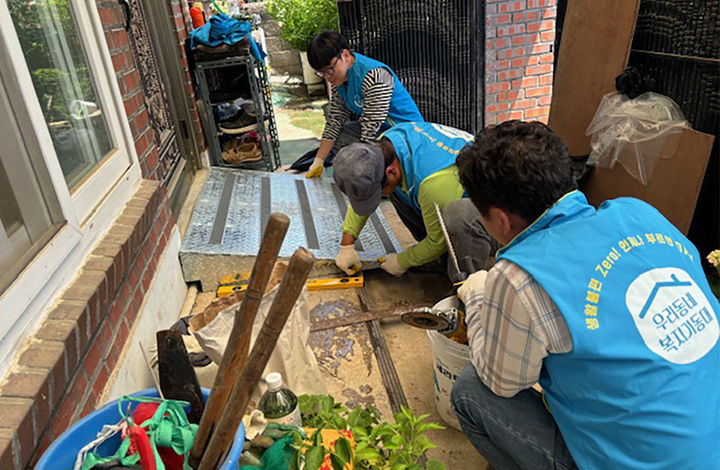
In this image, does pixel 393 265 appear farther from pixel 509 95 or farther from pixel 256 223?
pixel 509 95

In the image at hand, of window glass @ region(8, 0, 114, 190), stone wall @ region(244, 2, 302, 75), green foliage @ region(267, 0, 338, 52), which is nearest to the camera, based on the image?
window glass @ region(8, 0, 114, 190)

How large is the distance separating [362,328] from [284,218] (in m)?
1.92

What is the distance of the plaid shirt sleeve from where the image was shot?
1.26 m

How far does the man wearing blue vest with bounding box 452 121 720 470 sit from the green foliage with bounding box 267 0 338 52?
25.8ft

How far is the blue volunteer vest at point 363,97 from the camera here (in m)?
3.82

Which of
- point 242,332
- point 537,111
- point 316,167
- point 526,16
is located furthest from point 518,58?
point 242,332

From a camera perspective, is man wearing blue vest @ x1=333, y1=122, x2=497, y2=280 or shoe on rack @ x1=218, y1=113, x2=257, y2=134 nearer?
man wearing blue vest @ x1=333, y1=122, x2=497, y2=280

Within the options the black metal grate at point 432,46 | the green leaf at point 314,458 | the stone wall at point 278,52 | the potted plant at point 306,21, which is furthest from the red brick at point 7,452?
the stone wall at point 278,52

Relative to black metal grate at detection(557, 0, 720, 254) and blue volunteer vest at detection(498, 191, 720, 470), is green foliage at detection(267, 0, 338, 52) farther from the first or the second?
blue volunteer vest at detection(498, 191, 720, 470)

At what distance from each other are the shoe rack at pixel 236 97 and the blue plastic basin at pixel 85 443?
358cm

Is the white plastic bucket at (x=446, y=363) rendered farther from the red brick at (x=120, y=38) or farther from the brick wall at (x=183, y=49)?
the brick wall at (x=183, y=49)

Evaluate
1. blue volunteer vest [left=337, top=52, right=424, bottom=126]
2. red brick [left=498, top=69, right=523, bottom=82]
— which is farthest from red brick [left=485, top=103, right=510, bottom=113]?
blue volunteer vest [left=337, top=52, right=424, bottom=126]

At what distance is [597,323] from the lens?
48.3 inches

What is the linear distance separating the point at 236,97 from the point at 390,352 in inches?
119
